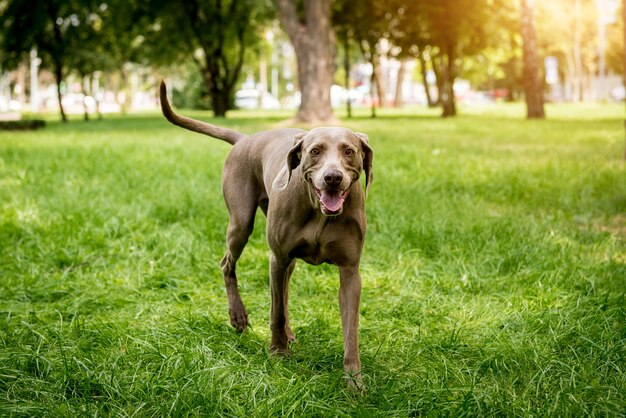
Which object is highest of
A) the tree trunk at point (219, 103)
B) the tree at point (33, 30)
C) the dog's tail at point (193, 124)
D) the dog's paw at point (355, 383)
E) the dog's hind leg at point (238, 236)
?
the tree at point (33, 30)

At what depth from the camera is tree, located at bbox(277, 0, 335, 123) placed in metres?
19.8

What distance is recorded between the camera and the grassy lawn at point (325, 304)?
3.11 m

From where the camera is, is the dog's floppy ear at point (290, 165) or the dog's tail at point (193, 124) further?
the dog's tail at point (193, 124)

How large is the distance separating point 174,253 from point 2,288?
52.2 inches

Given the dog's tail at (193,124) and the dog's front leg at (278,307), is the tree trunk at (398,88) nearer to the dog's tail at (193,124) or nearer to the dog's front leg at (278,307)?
the dog's tail at (193,124)

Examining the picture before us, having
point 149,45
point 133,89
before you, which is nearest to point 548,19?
point 149,45

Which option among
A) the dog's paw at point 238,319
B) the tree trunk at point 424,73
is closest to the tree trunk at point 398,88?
the tree trunk at point 424,73

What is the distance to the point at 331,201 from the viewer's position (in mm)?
3078

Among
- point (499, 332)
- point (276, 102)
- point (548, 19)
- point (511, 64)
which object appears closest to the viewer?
point (499, 332)

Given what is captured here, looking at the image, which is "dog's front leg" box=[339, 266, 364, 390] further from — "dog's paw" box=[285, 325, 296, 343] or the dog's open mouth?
"dog's paw" box=[285, 325, 296, 343]

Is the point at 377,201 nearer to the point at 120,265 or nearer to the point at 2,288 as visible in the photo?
the point at 120,265

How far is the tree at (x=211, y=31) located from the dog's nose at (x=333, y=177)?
2734cm

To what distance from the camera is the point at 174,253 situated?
5.75 meters

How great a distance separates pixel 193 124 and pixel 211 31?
27011 mm
